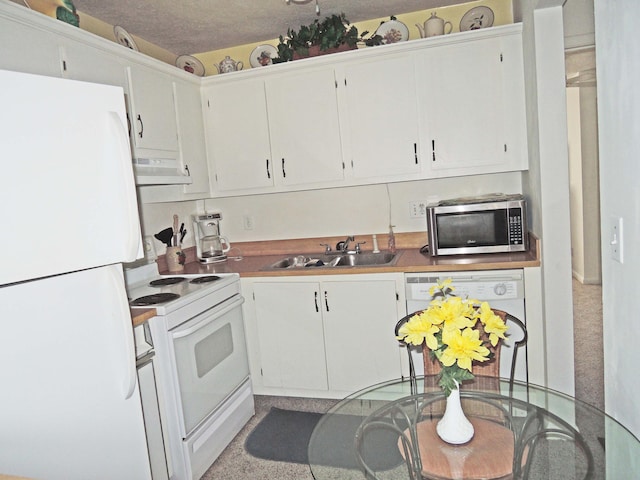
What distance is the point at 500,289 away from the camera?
242 centimetres

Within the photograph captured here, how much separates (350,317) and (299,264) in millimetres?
683

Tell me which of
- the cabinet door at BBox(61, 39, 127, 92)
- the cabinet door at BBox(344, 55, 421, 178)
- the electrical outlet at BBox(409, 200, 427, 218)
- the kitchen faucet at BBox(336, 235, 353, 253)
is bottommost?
the kitchen faucet at BBox(336, 235, 353, 253)

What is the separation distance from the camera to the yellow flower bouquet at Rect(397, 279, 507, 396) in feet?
3.47

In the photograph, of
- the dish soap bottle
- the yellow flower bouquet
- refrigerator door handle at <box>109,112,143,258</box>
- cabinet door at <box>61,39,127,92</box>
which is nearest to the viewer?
the yellow flower bouquet

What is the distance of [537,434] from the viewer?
1.30 metres

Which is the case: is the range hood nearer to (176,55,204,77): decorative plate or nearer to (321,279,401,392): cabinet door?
(176,55,204,77): decorative plate

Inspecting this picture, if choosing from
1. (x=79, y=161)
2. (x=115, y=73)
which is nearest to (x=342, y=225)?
(x=115, y=73)

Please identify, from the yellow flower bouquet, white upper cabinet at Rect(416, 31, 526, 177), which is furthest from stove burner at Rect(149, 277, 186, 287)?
the yellow flower bouquet

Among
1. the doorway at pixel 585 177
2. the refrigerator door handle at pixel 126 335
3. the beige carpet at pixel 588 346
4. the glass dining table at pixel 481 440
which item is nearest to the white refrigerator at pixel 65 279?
the refrigerator door handle at pixel 126 335

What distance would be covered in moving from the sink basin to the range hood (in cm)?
84

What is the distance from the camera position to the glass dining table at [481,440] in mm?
1134

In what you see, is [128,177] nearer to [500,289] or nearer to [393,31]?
[500,289]

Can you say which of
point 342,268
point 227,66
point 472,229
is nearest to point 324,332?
point 342,268

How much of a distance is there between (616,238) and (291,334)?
1996 mm
